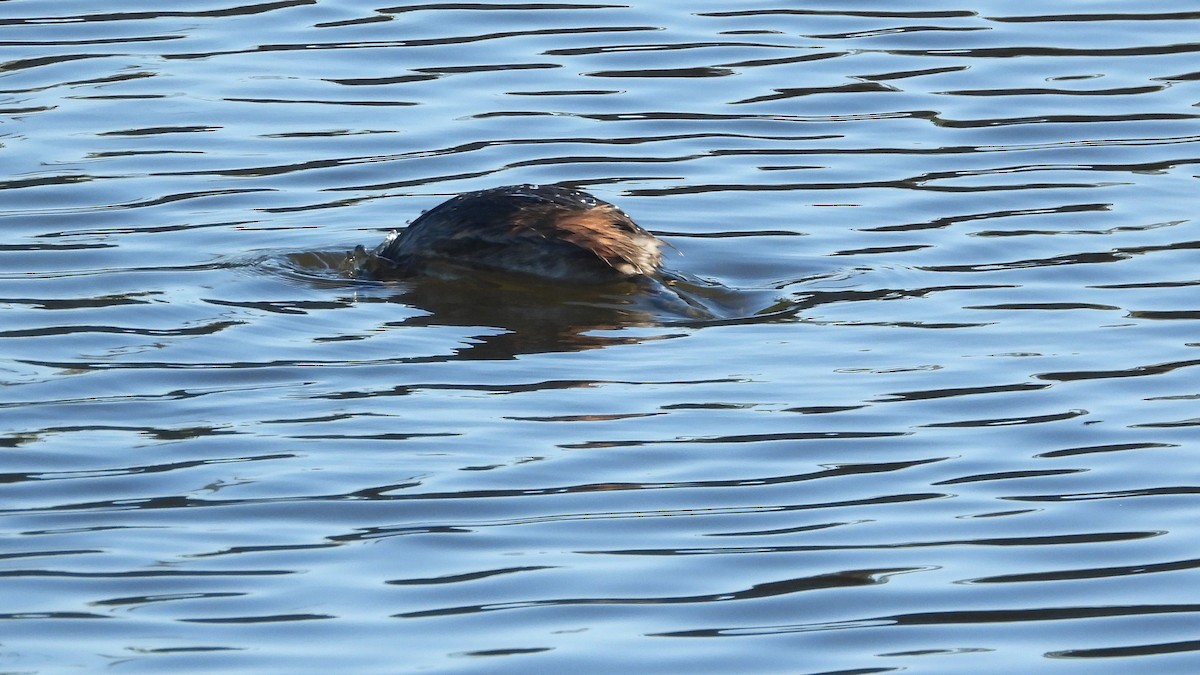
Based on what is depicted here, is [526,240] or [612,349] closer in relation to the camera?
[612,349]

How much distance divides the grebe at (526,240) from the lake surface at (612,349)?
16cm

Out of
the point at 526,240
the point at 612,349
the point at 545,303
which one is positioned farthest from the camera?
the point at 526,240

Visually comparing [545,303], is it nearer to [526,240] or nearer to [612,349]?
[526,240]

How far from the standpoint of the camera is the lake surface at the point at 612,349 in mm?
5887

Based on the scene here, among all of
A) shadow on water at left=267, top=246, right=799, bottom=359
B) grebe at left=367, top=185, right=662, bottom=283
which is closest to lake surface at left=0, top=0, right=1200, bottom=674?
shadow on water at left=267, top=246, right=799, bottom=359

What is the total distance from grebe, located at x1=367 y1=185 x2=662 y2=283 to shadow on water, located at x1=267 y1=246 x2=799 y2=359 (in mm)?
60

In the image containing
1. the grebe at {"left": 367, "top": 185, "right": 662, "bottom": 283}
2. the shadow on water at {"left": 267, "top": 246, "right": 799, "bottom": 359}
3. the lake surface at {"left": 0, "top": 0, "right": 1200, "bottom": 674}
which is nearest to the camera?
the lake surface at {"left": 0, "top": 0, "right": 1200, "bottom": 674}

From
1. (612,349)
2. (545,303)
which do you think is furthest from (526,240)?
(612,349)

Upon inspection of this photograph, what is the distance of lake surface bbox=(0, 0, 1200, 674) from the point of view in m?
5.89

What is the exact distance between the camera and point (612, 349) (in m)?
8.40

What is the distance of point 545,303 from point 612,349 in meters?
0.91

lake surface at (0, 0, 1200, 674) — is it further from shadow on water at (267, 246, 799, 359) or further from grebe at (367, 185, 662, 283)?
grebe at (367, 185, 662, 283)

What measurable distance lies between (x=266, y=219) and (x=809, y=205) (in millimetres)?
2464

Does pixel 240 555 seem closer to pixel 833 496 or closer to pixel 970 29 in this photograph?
pixel 833 496
